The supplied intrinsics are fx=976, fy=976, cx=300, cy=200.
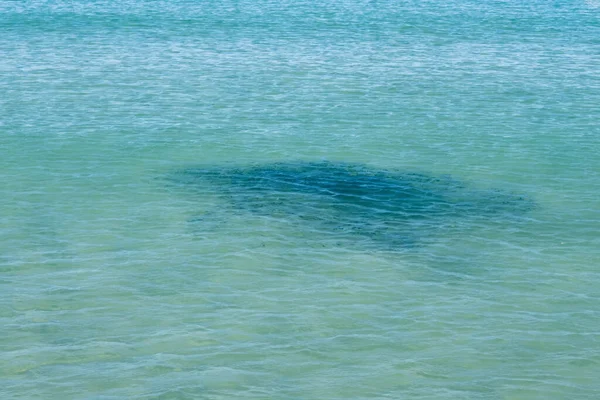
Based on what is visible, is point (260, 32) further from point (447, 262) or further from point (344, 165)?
point (447, 262)

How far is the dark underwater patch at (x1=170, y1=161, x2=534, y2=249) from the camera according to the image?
51375 millimetres

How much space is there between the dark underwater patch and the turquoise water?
0.17 metres

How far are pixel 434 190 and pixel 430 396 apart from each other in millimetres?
22102

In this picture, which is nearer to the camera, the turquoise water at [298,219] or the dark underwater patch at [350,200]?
the turquoise water at [298,219]

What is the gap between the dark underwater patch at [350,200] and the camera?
51.4 meters

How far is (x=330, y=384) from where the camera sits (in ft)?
123

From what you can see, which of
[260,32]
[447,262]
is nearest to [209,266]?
[447,262]

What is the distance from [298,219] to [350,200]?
4.13 meters

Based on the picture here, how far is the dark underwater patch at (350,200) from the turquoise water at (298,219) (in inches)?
6.8

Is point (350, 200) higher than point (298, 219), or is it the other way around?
point (350, 200)

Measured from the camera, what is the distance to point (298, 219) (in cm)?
5247

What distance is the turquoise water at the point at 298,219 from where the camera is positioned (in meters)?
38.8

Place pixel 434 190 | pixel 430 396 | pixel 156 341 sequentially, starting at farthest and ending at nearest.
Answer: pixel 434 190 → pixel 156 341 → pixel 430 396

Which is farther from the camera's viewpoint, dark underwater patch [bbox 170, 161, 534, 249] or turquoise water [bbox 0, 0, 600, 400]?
dark underwater patch [bbox 170, 161, 534, 249]
